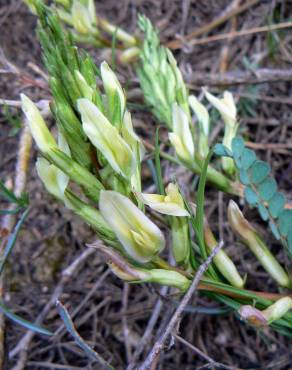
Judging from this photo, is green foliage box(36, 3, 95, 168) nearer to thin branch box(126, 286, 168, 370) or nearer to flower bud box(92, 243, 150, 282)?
flower bud box(92, 243, 150, 282)

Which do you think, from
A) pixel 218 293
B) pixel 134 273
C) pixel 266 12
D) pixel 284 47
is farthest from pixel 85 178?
pixel 266 12

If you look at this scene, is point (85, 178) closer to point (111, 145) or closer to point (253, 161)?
point (111, 145)

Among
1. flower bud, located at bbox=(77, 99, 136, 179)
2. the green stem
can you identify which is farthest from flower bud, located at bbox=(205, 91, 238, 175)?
flower bud, located at bbox=(77, 99, 136, 179)

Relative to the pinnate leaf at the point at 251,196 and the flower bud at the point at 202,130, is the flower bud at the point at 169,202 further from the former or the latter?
the flower bud at the point at 202,130

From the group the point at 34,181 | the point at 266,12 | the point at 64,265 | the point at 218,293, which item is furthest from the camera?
the point at 266,12

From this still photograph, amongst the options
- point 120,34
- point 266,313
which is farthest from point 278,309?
point 120,34

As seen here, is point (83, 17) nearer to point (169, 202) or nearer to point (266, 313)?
point (169, 202)

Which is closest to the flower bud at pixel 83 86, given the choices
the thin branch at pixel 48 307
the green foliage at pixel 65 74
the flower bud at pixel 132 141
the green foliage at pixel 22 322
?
the green foliage at pixel 65 74
